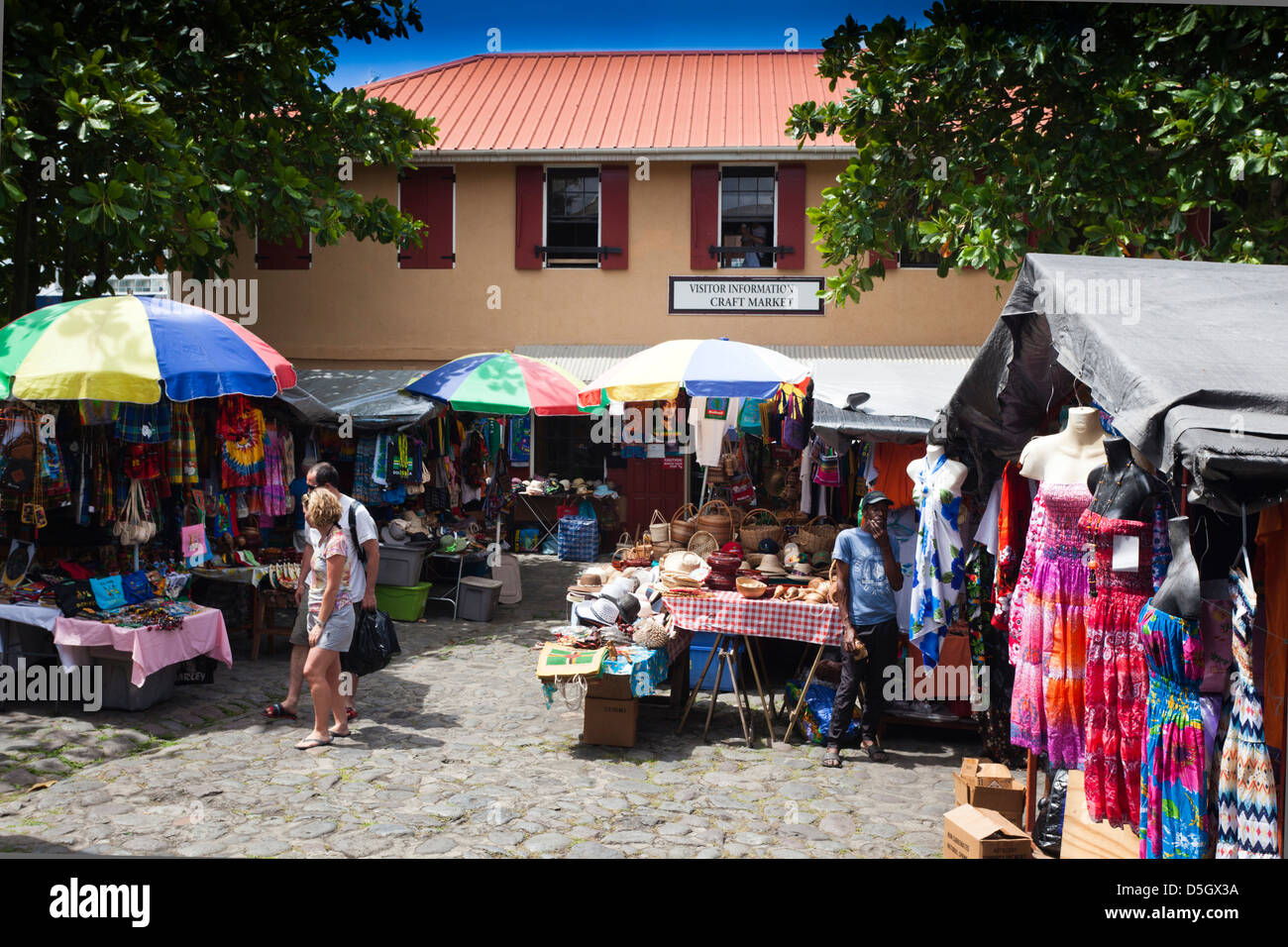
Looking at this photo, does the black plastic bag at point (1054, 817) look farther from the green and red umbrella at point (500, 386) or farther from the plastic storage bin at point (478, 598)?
the plastic storage bin at point (478, 598)

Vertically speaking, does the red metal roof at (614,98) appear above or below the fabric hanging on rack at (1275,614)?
above

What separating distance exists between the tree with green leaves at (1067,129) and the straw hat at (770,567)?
3.75 m

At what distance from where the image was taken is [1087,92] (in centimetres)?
1021

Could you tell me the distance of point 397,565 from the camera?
12.0 metres

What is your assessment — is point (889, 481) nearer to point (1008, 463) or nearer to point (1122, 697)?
point (1008, 463)

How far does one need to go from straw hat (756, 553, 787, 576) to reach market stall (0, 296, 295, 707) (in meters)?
4.17

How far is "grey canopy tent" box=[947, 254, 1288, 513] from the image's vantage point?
10.8ft

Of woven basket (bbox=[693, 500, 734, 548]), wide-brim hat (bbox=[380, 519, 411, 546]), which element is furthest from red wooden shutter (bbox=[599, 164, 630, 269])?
woven basket (bbox=[693, 500, 734, 548])

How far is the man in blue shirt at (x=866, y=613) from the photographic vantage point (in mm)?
7133

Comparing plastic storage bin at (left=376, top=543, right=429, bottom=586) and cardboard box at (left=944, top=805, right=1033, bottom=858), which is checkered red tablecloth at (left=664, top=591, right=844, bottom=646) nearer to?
cardboard box at (left=944, top=805, right=1033, bottom=858)

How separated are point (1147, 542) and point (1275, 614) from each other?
653 millimetres

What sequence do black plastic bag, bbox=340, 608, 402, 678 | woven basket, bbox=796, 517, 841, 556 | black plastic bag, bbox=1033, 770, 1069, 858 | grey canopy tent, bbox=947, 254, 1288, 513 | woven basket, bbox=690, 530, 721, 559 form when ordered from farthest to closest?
woven basket, bbox=690, 530, 721, 559
woven basket, bbox=796, 517, 841, 556
black plastic bag, bbox=340, 608, 402, 678
black plastic bag, bbox=1033, 770, 1069, 858
grey canopy tent, bbox=947, 254, 1288, 513

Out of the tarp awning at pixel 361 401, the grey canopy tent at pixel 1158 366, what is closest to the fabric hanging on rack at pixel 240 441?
the tarp awning at pixel 361 401

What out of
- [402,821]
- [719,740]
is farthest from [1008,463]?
[402,821]
